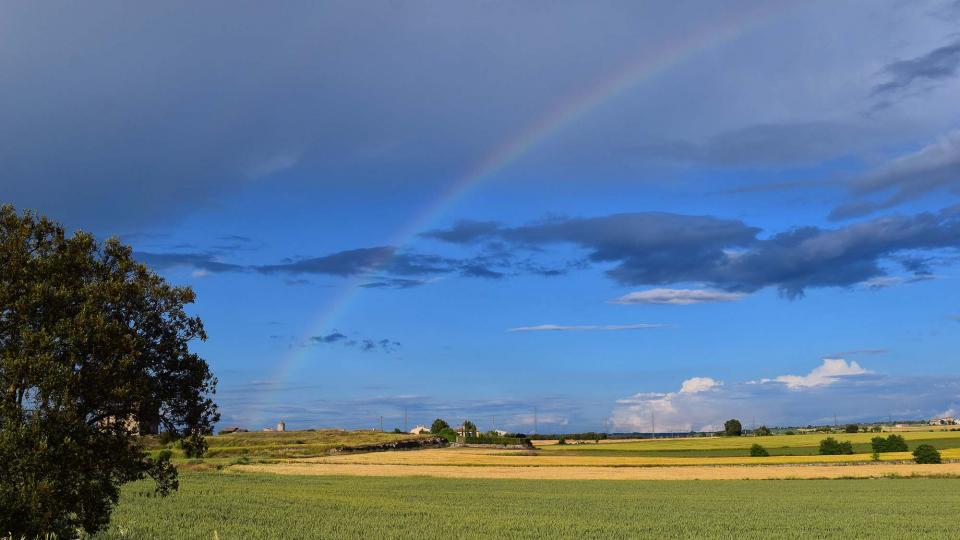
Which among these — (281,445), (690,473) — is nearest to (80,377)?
(690,473)

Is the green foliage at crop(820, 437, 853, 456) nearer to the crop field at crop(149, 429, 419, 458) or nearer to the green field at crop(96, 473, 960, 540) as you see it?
the green field at crop(96, 473, 960, 540)

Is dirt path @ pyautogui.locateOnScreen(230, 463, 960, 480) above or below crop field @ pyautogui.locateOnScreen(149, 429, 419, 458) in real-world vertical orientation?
below

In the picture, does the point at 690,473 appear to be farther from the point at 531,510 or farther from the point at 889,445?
the point at 889,445

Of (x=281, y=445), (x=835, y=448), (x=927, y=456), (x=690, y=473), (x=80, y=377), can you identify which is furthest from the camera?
(x=281, y=445)

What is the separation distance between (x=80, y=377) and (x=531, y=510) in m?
33.4

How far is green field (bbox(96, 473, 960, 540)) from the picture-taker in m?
34.8

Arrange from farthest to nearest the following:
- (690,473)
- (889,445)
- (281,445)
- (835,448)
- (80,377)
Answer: (281,445) → (835,448) → (889,445) → (690,473) → (80,377)

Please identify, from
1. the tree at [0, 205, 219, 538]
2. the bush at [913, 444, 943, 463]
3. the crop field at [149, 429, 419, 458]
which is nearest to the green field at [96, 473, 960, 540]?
the tree at [0, 205, 219, 538]

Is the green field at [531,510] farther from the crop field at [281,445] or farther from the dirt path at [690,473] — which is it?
the crop field at [281,445]

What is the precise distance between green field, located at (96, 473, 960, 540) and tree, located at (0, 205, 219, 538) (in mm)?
9600

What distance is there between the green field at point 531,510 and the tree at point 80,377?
960 cm

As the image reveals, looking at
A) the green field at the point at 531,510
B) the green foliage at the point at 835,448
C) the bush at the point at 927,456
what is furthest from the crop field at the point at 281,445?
the bush at the point at 927,456

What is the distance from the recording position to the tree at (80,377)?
18906 millimetres

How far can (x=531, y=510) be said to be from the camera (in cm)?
4741
